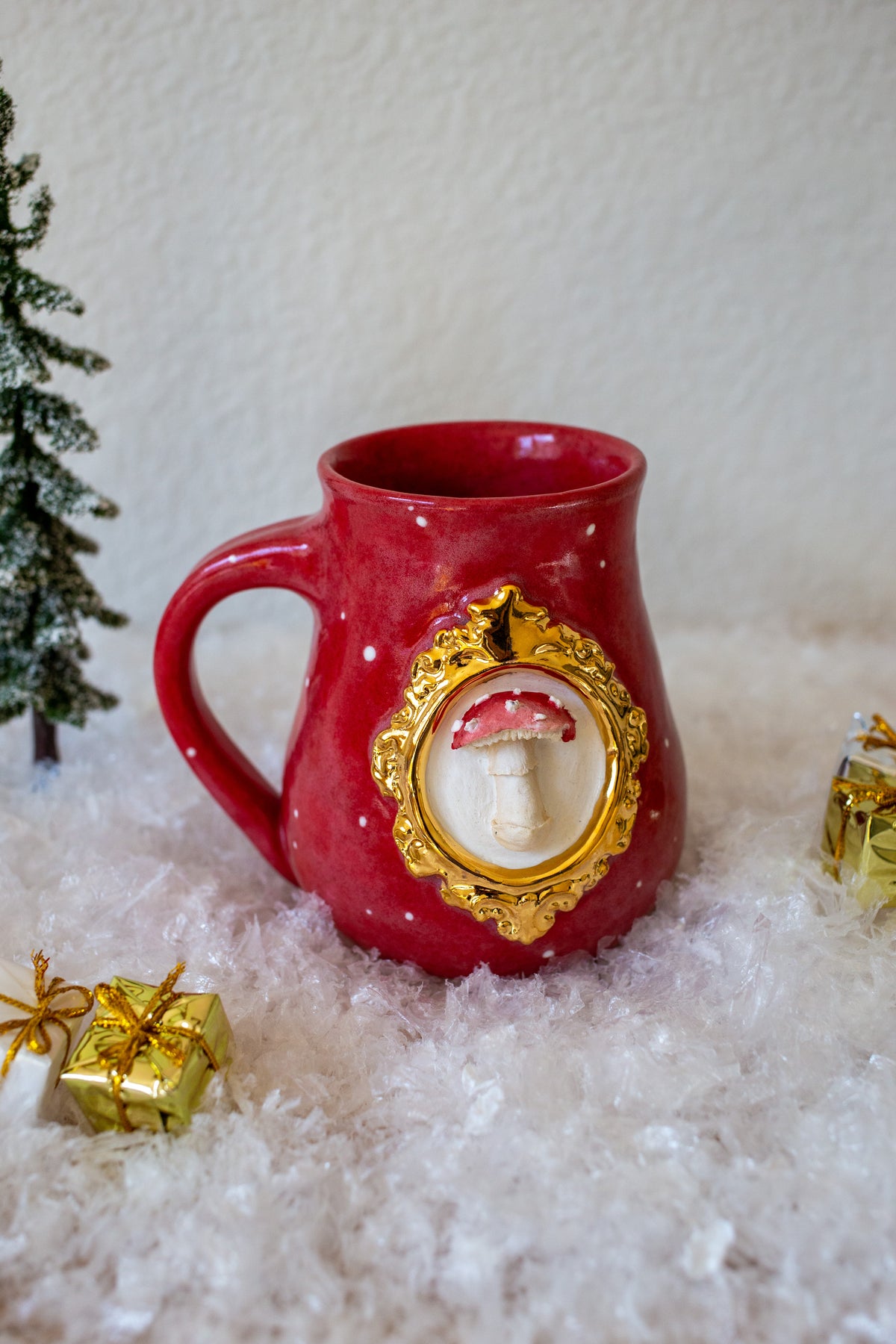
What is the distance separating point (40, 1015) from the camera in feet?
1.57

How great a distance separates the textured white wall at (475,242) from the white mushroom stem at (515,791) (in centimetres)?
50

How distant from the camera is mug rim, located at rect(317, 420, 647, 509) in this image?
490mm

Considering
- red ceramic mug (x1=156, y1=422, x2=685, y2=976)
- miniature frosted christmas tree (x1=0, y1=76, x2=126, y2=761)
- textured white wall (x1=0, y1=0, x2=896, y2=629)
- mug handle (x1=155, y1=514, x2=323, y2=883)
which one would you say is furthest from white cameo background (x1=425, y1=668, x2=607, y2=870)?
textured white wall (x1=0, y1=0, x2=896, y2=629)

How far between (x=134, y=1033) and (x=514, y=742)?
0.67 feet

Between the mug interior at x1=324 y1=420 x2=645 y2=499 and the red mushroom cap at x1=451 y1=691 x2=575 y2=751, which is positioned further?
the mug interior at x1=324 y1=420 x2=645 y2=499

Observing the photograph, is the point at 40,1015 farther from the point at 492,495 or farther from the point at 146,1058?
the point at 492,495

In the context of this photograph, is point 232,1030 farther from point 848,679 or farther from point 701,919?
point 848,679

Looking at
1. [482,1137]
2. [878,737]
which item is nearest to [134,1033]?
[482,1137]

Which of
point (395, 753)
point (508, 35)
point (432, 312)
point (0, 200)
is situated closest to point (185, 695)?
point (395, 753)

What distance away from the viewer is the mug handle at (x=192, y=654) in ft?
1.84

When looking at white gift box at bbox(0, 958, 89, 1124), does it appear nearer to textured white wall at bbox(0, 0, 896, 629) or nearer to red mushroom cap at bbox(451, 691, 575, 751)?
red mushroom cap at bbox(451, 691, 575, 751)

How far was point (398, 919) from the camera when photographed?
21.5 inches

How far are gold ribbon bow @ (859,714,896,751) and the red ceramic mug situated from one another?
4.9 inches

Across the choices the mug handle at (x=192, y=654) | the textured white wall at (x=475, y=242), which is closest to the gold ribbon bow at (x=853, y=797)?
the mug handle at (x=192, y=654)
